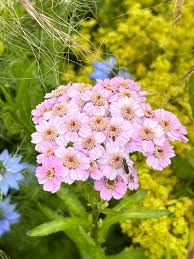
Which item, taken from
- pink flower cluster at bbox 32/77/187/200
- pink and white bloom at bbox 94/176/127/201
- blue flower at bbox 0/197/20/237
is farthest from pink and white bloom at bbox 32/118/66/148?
blue flower at bbox 0/197/20/237

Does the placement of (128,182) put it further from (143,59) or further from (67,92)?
(143,59)

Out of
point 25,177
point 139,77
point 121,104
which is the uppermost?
point 121,104

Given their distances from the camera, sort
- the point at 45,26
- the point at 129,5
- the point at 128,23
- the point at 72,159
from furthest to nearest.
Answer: the point at 129,5
the point at 128,23
the point at 45,26
the point at 72,159

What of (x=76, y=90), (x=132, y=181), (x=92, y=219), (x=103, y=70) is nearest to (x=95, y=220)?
(x=92, y=219)

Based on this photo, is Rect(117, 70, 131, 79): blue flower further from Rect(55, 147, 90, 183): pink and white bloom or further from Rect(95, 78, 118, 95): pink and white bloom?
Rect(55, 147, 90, 183): pink and white bloom

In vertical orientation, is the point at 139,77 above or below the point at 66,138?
below

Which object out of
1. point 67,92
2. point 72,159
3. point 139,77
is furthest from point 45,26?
point 139,77

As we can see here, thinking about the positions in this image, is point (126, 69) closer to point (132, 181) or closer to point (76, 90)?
point (76, 90)
